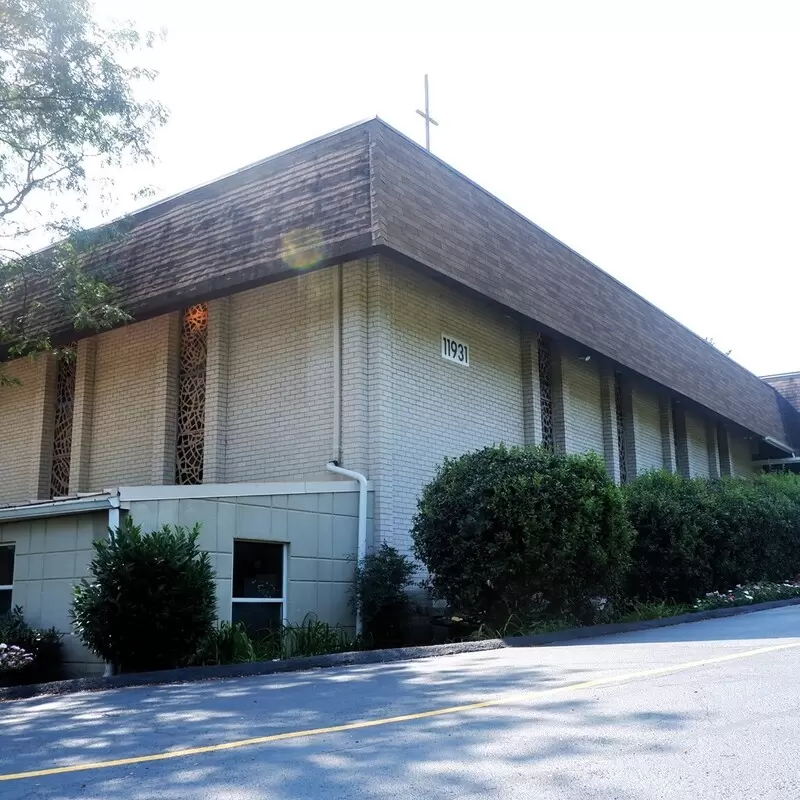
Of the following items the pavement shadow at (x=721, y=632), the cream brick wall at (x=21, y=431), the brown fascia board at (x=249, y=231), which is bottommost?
the pavement shadow at (x=721, y=632)

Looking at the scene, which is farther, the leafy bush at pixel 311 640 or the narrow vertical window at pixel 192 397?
the narrow vertical window at pixel 192 397

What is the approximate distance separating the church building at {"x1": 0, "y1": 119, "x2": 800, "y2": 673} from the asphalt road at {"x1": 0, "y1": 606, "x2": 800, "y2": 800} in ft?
12.5

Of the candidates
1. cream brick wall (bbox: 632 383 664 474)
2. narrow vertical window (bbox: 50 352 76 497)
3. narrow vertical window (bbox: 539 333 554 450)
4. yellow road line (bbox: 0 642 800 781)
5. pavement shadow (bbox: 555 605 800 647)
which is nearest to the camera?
yellow road line (bbox: 0 642 800 781)

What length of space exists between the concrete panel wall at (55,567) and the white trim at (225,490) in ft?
1.99

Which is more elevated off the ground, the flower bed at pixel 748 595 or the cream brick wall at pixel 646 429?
the cream brick wall at pixel 646 429

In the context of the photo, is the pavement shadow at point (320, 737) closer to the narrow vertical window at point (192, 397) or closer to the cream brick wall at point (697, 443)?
the narrow vertical window at point (192, 397)

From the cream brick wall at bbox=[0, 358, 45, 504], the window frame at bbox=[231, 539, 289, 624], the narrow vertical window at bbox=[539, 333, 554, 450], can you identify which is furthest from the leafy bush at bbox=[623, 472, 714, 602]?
the cream brick wall at bbox=[0, 358, 45, 504]

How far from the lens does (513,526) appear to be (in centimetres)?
1271

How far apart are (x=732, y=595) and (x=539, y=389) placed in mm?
5388

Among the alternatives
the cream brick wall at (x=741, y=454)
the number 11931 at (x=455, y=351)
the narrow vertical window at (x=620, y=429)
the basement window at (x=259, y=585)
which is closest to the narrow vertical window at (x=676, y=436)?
the narrow vertical window at (x=620, y=429)

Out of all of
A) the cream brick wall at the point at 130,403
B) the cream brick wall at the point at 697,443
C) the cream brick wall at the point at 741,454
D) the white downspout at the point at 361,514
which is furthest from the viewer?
the cream brick wall at the point at 741,454

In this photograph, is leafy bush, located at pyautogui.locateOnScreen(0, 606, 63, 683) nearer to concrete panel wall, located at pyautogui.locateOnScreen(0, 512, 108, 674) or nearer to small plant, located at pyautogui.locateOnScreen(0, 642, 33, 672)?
small plant, located at pyautogui.locateOnScreen(0, 642, 33, 672)

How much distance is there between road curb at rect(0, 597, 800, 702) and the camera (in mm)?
9578

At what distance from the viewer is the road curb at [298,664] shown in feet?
31.4
